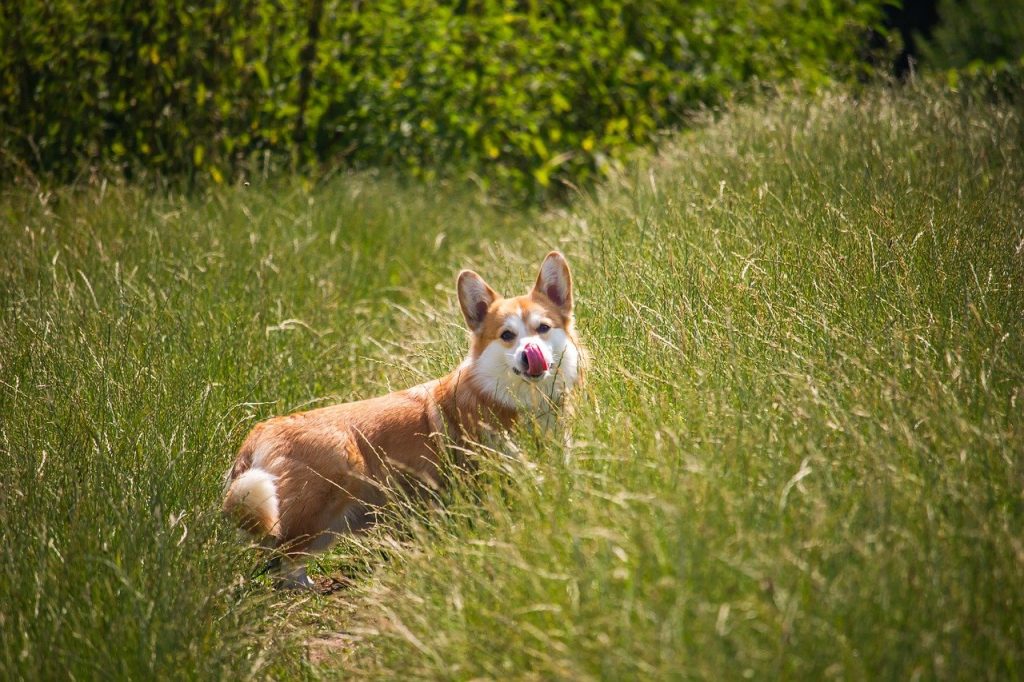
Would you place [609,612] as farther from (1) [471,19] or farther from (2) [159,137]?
(1) [471,19]

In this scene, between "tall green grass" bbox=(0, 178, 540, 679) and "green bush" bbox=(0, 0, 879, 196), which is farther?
"green bush" bbox=(0, 0, 879, 196)

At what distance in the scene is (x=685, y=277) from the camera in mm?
4191

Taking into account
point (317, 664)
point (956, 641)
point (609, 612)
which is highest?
point (956, 641)

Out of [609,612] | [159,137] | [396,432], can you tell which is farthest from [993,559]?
[159,137]

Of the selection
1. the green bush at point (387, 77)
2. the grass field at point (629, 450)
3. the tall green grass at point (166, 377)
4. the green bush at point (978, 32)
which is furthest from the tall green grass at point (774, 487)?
the green bush at point (978, 32)

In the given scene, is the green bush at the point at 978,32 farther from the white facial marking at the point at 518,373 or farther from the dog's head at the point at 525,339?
the white facial marking at the point at 518,373

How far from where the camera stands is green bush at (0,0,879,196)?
293 inches

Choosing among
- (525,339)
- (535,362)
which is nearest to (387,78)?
(525,339)

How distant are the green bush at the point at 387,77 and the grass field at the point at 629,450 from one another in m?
1.85

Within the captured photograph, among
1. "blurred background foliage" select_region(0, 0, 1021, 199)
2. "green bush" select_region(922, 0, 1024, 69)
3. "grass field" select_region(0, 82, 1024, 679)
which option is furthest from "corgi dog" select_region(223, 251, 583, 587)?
"green bush" select_region(922, 0, 1024, 69)

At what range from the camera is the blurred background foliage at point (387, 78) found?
7.43 metres

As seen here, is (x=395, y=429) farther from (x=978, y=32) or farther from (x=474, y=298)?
(x=978, y=32)

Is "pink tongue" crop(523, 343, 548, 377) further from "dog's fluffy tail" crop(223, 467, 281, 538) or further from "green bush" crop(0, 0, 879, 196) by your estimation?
"green bush" crop(0, 0, 879, 196)

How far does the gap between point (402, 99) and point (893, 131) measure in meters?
4.13
